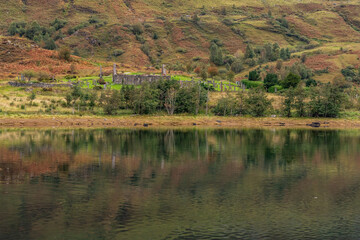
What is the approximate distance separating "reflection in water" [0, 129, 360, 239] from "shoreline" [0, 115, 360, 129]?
70.2 ft

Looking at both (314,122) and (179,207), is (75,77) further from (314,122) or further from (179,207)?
(179,207)

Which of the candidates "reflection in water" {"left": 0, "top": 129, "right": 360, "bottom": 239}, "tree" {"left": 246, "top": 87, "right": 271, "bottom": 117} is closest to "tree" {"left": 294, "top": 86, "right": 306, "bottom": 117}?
"tree" {"left": 246, "top": 87, "right": 271, "bottom": 117}

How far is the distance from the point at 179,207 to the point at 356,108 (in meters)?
90.1

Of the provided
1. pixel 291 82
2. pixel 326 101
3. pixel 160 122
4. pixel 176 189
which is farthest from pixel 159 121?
pixel 176 189

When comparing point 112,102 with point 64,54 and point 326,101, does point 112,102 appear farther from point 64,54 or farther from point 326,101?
point 64,54

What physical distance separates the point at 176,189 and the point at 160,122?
5733cm

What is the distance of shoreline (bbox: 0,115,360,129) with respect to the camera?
8538 centimetres

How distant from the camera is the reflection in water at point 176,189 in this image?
83.6 feet

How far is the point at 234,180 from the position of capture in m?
38.8

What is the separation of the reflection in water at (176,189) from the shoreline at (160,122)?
21.4m

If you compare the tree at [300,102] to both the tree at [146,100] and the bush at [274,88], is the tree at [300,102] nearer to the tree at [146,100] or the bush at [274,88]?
the bush at [274,88]

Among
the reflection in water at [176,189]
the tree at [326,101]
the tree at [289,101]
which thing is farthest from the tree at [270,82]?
the reflection in water at [176,189]

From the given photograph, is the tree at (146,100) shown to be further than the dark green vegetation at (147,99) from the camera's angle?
No

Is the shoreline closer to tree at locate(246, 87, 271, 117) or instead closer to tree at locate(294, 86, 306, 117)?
tree at locate(246, 87, 271, 117)
